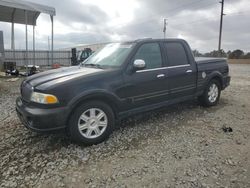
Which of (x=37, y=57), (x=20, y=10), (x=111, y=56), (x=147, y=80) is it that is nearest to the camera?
(x=147, y=80)

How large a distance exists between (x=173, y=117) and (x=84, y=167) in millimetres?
2645

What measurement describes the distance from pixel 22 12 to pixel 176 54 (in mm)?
15598

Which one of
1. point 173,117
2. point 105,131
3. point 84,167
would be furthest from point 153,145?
point 173,117

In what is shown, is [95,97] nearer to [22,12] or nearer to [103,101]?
[103,101]

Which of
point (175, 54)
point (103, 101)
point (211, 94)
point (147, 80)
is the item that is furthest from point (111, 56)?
point (211, 94)

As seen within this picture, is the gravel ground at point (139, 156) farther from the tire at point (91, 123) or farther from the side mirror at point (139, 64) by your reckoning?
the side mirror at point (139, 64)

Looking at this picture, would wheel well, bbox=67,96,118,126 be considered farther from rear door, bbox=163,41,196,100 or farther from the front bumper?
rear door, bbox=163,41,196,100

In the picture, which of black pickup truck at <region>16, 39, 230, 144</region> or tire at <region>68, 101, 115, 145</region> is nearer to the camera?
black pickup truck at <region>16, 39, 230, 144</region>

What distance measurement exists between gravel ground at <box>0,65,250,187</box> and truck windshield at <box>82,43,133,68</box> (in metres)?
1.30

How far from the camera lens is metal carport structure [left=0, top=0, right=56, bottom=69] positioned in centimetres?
1188

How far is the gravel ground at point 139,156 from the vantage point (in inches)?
112

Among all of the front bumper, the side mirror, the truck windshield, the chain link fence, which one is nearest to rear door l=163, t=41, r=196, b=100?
the side mirror

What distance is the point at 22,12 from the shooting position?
55.5 ft

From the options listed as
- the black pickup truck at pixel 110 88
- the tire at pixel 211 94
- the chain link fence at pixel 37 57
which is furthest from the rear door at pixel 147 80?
the chain link fence at pixel 37 57
